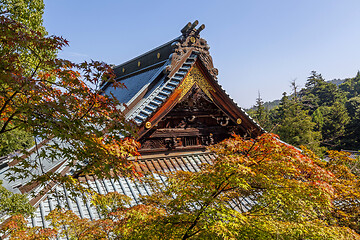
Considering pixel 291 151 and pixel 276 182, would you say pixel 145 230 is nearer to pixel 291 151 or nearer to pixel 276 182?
pixel 276 182

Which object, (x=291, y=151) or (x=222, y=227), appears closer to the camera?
(x=222, y=227)

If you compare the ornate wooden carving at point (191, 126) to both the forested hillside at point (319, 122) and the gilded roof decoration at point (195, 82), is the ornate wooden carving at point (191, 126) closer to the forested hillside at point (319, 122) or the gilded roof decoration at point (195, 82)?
the gilded roof decoration at point (195, 82)

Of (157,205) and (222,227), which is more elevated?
(157,205)

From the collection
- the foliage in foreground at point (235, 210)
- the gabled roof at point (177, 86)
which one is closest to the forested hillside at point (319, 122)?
the gabled roof at point (177, 86)

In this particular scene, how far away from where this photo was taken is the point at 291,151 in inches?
138

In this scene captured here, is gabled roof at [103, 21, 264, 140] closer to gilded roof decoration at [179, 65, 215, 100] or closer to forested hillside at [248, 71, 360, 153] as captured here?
gilded roof decoration at [179, 65, 215, 100]

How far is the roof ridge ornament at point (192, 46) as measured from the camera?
6582mm

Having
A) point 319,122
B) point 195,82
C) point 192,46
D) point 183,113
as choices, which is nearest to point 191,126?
point 183,113

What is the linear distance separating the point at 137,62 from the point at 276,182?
8.18 meters

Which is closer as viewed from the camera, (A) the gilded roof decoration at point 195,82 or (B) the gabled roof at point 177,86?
(B) the gabled roof at point 177,86

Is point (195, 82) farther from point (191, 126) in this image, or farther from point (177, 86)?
point (191, 126)

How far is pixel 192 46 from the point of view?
686 centimetres

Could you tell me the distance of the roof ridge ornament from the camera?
6.58 metres

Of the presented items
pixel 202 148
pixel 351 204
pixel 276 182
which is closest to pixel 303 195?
pixel 276 182
